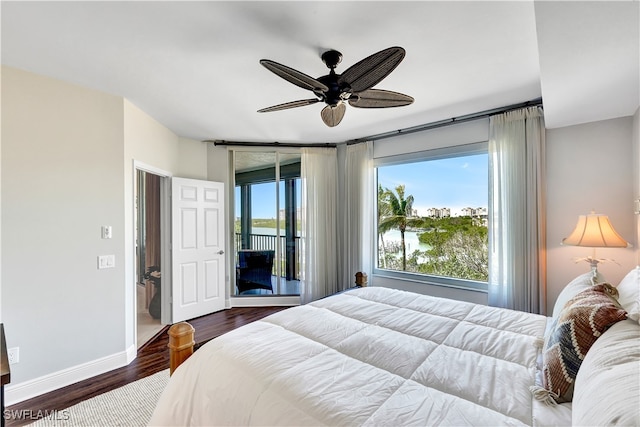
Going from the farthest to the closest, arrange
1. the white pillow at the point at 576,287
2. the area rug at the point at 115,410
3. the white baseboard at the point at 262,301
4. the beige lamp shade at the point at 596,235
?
the white baseboard at the point at 262,301 < the beige lamp shade at the point at 596,235 < the area rug at the point at 115,410 < the white pillow at the point at 576,287

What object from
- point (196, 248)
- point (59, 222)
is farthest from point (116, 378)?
point (196, 248)

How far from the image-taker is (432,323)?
5.88 ft

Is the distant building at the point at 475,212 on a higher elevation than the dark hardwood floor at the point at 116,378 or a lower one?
higher

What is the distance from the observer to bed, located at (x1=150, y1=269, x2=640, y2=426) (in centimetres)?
93

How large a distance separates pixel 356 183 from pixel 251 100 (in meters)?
2.07

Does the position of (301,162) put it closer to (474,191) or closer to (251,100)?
(251,100)

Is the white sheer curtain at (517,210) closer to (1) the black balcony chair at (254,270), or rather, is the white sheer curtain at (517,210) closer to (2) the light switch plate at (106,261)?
(1) the black balcony chair at (254,270)

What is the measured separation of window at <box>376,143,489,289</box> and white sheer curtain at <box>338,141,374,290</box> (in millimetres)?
206

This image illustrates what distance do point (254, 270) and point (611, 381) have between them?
4366 mm

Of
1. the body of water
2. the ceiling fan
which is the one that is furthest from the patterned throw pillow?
the body of water

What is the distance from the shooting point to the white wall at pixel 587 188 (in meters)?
2.58

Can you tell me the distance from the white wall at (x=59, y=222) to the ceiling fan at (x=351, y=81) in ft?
6.07

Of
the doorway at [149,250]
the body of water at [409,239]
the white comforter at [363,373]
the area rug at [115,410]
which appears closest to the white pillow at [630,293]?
the white comforter at [363,373]

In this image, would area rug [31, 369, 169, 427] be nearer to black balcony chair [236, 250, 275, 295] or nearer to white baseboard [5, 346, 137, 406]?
white baseboard [5, 346, 137, 406]
